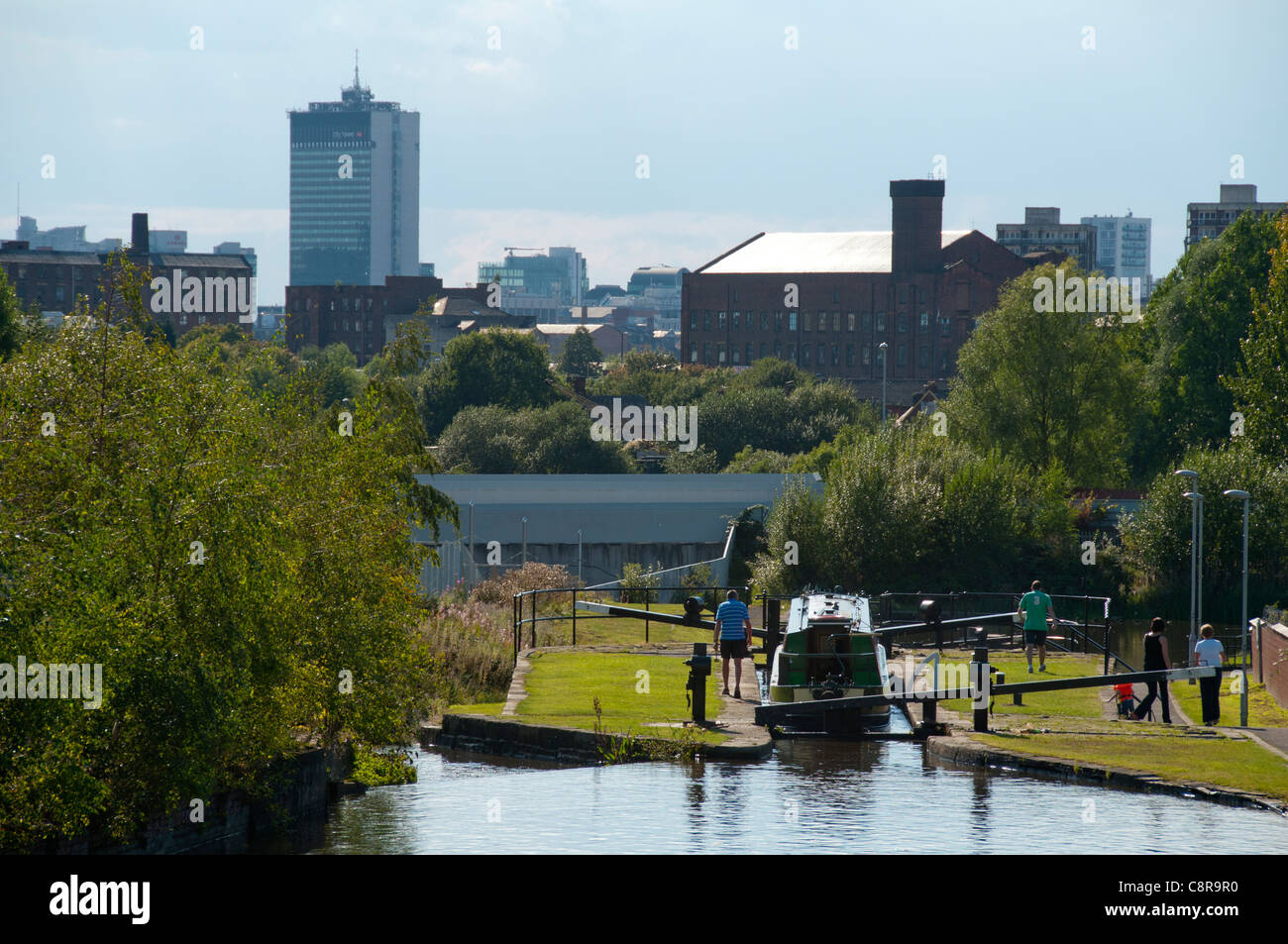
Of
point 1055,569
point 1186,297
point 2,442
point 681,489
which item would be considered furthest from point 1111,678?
point 1186,297

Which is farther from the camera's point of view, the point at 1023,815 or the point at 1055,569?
the point at 1055,569

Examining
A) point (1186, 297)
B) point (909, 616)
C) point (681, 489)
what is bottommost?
point (909, 616)

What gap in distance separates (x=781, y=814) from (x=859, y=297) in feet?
396

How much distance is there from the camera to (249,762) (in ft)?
51.8

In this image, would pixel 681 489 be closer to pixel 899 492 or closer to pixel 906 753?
pixel 899 492

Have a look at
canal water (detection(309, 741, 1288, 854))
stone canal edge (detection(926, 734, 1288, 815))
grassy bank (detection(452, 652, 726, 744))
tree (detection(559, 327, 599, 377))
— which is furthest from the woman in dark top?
tree (detection(559, 327, 599, 377))

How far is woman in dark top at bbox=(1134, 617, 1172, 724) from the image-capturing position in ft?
72.0

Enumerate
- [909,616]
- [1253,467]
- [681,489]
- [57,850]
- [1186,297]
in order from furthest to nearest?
[1186,297] < [681,489] < [1253,467] < [909,616] < [57,850]

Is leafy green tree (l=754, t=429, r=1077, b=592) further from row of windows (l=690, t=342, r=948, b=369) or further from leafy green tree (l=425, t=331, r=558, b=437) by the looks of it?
row of windows (l=690, t=342, r=948, b=369)

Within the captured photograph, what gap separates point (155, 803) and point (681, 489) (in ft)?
139

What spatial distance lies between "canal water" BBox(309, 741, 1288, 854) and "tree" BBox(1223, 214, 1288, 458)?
117 feet

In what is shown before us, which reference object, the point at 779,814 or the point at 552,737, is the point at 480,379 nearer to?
the point at 552,737

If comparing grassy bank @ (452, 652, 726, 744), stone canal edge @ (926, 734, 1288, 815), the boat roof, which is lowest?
stone canal edge @ (926, 734, 1288, 815)

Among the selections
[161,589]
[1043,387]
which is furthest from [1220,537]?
[161,589]
